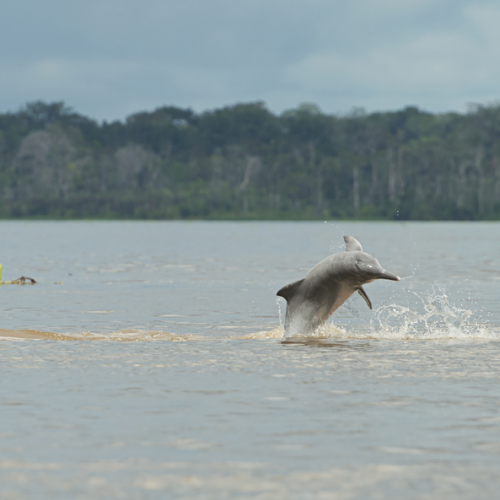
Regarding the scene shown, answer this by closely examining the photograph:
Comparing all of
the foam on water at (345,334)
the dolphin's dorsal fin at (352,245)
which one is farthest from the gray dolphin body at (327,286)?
the foam on water at (345,334)

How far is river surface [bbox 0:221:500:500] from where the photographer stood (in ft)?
33.6

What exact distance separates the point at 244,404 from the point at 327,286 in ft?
22.8

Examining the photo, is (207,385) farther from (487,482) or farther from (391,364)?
(487,482)

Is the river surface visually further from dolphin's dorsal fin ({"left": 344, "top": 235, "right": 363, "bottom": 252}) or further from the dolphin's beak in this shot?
dolphin's dorsal fin ({"left": 344, "top": 235, "right": 363, "bottom": 252})

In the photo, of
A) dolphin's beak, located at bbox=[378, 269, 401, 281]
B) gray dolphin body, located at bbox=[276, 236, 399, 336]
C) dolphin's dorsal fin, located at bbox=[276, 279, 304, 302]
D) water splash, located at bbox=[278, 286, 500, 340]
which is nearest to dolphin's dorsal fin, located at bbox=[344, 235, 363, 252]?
gray dolphin body, located at bbox=[276, 236, 399, 336]

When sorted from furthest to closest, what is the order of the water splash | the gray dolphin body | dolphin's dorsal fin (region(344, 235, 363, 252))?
the water splash, dolphin's dorsal fin (region(344, 235, 363, 252)), the gray dolphin body

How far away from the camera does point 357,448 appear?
37.8ft

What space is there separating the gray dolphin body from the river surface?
53 centimetres

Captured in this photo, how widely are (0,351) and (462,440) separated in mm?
10517

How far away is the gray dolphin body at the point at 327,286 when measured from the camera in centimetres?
1969

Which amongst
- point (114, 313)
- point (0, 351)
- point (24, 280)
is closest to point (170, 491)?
point (0, 351)

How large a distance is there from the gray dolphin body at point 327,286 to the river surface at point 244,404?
0.53m

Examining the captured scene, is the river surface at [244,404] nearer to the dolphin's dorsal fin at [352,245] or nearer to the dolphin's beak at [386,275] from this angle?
the dolphin's beak at [386,275]

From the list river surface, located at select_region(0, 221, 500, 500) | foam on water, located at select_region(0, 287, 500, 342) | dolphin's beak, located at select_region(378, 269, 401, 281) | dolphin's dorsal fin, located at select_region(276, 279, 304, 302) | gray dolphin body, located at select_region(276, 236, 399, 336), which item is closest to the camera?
river surface, located at select_region(0, 221, 500, 500)
